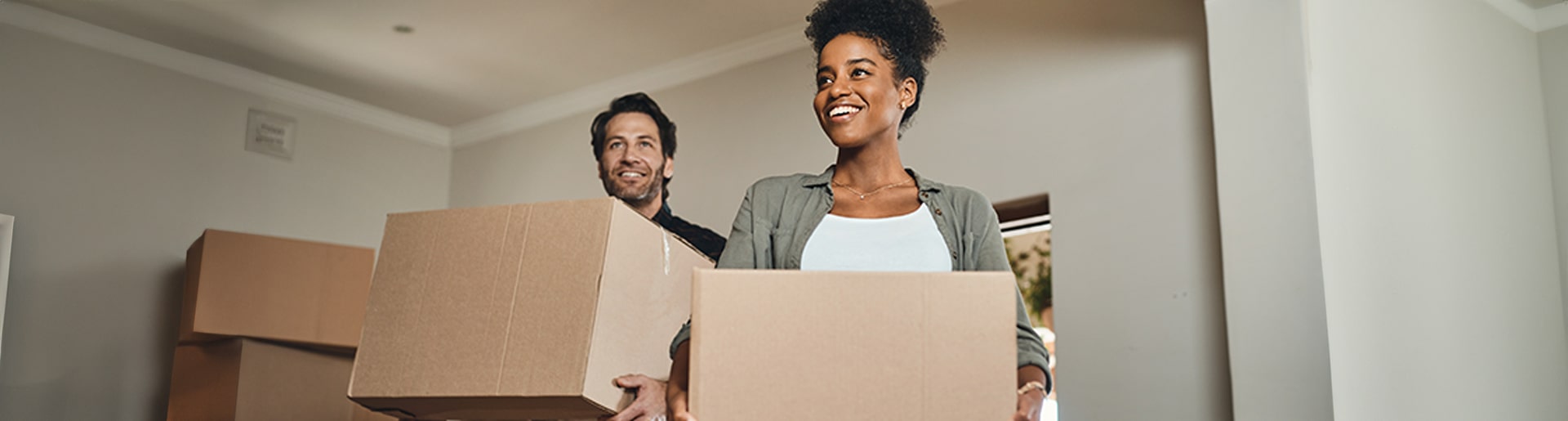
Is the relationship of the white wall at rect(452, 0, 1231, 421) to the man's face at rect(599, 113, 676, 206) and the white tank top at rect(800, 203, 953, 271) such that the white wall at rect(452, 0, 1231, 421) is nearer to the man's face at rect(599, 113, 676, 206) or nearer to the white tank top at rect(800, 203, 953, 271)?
the man's face at rect(599, 113, 676, 206)

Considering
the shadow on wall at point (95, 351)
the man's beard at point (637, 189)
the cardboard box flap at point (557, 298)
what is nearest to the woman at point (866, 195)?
the cardboard box flap at point (557, 298)

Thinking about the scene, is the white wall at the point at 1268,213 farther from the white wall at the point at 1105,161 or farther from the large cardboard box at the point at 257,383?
the large cardboard box at the point at 257,383

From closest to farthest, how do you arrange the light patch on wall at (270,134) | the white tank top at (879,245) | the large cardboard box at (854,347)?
the large cardboard box at (854,347) → the white tank top at (879,245) → the light patch on wall at (270,134)

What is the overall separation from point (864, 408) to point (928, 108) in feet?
6.37

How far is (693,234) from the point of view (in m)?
2.79

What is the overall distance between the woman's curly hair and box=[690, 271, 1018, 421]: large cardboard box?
43 cm

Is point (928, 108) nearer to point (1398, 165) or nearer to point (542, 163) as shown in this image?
point (1398, 165)

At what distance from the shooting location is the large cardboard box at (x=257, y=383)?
271 cm

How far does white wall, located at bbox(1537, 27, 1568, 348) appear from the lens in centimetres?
274

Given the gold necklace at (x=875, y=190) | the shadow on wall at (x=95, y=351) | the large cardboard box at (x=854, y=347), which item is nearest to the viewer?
the large cardboard box at (x=854, y=347)

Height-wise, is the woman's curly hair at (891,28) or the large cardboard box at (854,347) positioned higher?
the woman's curly hair at (891,28)

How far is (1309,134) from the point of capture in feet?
7.43

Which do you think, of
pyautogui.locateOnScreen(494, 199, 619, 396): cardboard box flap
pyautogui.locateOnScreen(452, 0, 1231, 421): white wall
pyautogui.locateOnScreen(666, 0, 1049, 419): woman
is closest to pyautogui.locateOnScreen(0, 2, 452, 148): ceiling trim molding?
pyautogui.locateOnScreen(452, 0, 1231, 421): white wall

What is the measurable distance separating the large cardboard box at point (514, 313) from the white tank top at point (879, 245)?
305mm
